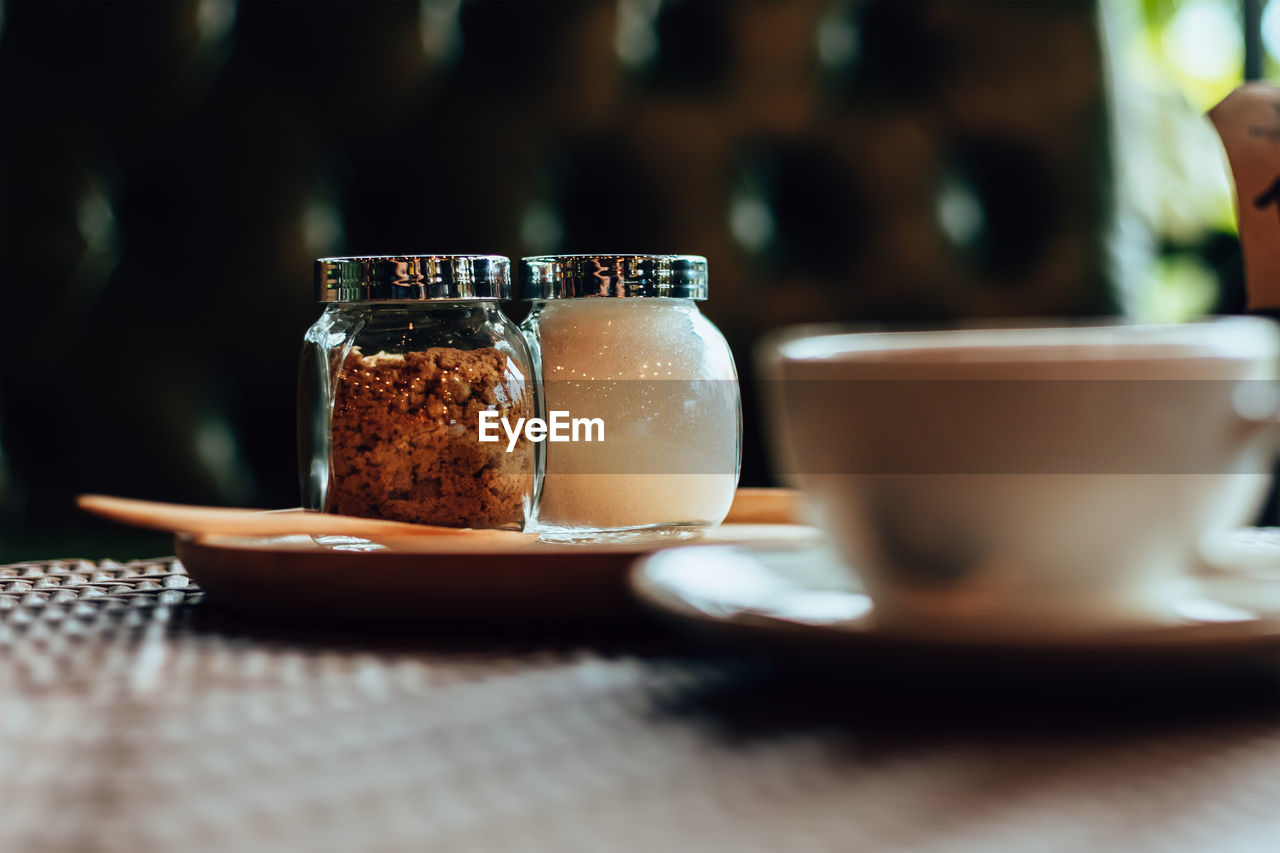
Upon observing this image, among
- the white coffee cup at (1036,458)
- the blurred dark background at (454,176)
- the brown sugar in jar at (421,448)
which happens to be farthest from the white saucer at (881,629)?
the blurred dark background at (454,176)

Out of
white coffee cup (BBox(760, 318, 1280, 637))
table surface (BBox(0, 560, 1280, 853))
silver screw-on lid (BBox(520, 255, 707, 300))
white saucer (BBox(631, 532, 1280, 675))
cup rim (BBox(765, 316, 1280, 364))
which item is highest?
silver screw-on lid (BBox(520, 255, 707, 300))

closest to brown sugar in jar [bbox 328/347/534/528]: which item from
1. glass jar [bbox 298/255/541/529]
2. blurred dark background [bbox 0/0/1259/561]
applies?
glass jar [bbox 298/255/541/529]

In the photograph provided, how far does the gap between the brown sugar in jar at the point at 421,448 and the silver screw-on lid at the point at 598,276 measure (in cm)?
6

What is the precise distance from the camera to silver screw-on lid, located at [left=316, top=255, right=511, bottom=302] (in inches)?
22.5

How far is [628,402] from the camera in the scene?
24.7 inches

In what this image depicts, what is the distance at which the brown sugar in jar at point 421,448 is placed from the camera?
569mm

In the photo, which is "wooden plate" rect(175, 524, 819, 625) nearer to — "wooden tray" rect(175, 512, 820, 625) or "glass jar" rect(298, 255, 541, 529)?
"wooden tray" rect(175, 512, 820, 625)

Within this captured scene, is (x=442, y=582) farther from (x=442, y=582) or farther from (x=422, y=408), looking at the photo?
(x=422, y=408)

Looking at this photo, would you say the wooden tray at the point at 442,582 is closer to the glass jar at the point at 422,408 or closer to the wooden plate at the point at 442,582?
the wooden plate at the point at 442,582

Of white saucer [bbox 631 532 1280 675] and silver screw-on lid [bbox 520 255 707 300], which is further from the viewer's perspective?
silver screw-on lid [bbox 520 255 707 300]

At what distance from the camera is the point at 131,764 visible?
27 cm

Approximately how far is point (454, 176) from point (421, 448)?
1.97 feet

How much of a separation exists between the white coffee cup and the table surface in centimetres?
3

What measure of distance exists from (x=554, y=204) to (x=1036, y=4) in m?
0.49
